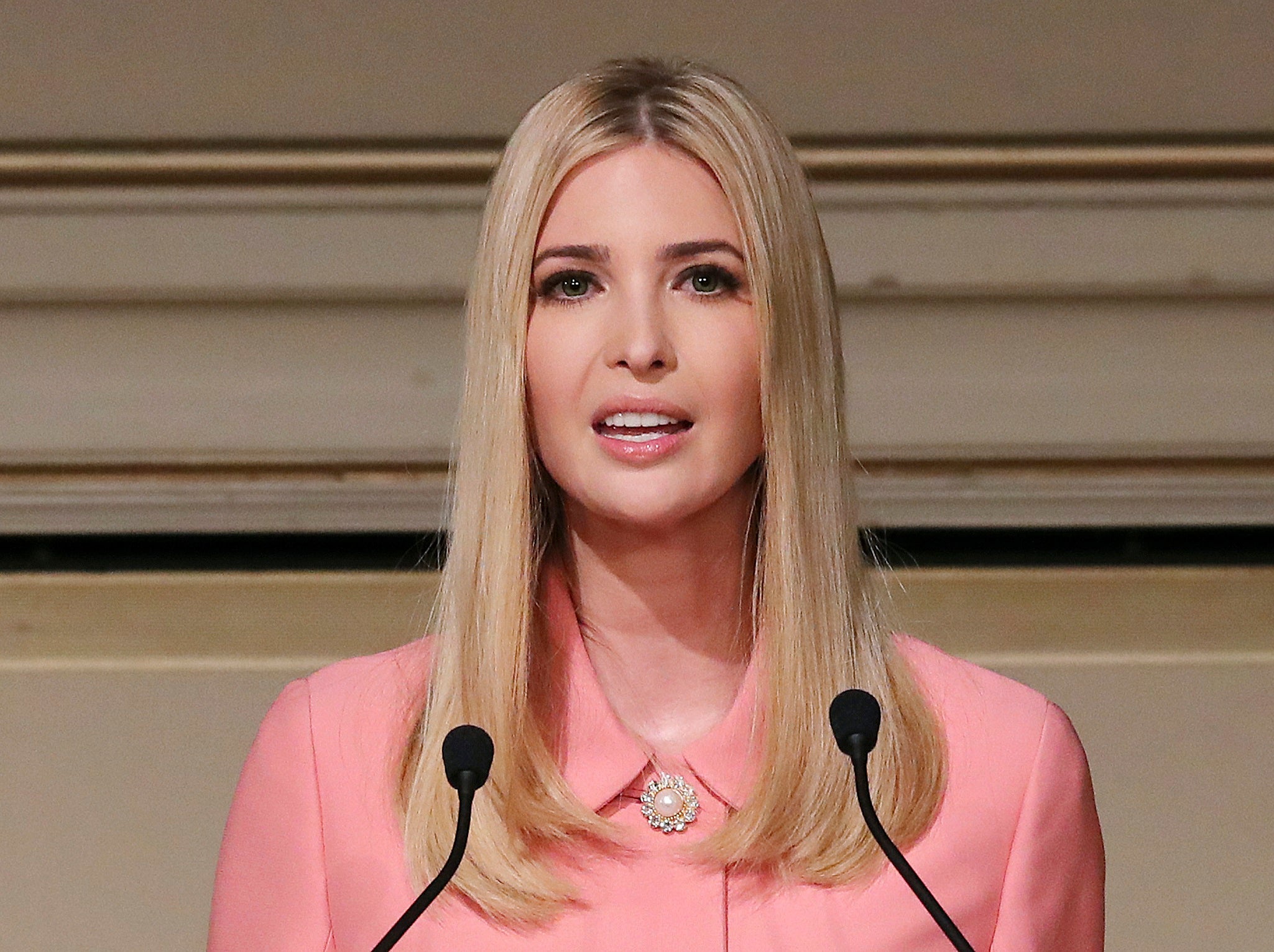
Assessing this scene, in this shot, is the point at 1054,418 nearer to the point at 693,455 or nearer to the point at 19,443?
the point at 693,455

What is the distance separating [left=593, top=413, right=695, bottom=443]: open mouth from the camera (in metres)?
1.15

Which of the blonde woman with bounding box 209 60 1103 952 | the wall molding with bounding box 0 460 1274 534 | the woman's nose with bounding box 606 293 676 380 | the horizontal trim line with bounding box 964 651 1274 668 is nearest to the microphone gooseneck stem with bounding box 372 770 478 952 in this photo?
the blonde woman with bounding box 209 60 1103 952

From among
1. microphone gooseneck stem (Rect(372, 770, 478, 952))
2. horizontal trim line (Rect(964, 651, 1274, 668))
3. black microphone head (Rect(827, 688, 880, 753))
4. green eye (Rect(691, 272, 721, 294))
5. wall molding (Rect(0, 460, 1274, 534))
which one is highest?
wall molding (Rect(0, 460, 1274, 534))

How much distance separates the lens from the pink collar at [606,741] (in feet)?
3.93

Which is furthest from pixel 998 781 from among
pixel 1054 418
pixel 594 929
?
pixel 1054 418

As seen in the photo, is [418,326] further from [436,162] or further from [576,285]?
[576,285]

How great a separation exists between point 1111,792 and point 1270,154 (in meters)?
0.64

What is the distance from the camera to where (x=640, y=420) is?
3.76 feet

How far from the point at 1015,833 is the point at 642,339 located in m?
0.39

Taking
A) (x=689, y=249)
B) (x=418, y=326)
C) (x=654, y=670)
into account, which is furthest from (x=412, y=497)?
(x=689, y=249)

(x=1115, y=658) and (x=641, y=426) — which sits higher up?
(x=1115, y=658)

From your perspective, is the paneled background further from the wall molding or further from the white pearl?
the white pearl

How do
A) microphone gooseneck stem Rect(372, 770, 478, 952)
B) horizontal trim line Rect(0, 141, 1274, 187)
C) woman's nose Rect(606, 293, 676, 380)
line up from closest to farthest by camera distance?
microphone gooseneck stem Rect(372, 770, 478, 952), woman's nose Rect(606, 293, 676, 380), horizontal trim line Rect(0, 141, 1274, 187)

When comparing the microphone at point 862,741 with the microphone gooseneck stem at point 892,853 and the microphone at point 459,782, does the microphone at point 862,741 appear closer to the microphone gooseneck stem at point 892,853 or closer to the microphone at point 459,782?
the microphone gooseneck stem at point 892,853
